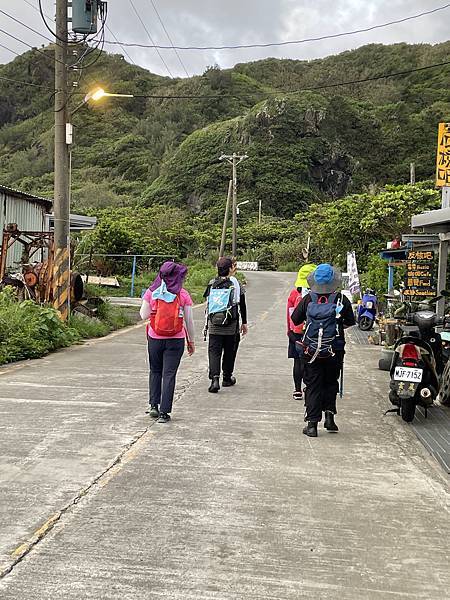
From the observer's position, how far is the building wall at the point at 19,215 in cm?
1945

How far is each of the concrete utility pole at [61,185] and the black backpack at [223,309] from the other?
6358 mm

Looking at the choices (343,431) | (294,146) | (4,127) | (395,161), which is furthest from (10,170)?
A: (343,431)

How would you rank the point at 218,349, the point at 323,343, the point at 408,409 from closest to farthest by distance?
the point at 323,343
the point at 408,409
the point at 218,349

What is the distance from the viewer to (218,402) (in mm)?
8812

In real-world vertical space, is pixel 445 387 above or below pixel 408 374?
below

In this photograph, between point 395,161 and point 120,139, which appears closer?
point 395,161

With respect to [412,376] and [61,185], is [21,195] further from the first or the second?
[412,376]

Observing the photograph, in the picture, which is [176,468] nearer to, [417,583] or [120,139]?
[417,583]

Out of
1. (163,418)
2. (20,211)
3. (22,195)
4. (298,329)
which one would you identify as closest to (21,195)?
(22,195)

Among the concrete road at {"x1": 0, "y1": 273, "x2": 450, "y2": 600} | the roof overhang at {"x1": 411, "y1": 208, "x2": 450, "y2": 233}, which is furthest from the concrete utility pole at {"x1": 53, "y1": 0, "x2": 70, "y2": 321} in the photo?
the roof overhang at {"x1": 411, "y1": 208, "x2": 450, "y2": 233}

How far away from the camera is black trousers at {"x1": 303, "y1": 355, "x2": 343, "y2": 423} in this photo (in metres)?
7.27

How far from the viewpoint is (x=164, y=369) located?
7.73 meters

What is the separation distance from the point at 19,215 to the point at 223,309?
12683mm

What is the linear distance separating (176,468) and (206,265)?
38.1m
